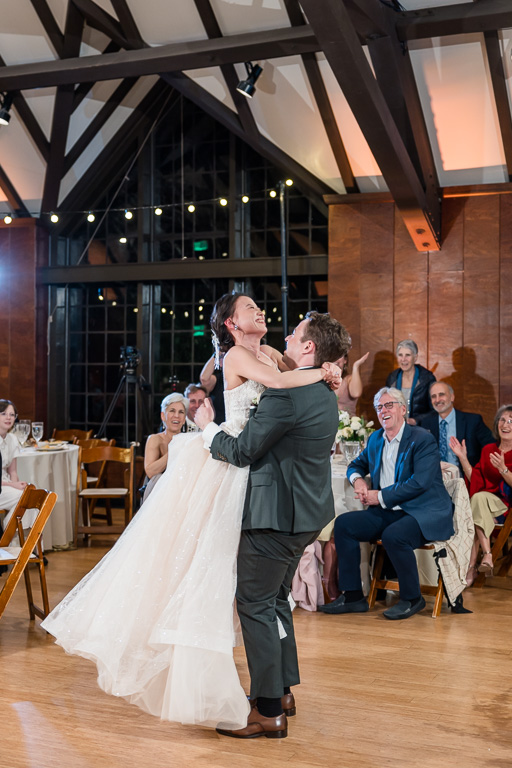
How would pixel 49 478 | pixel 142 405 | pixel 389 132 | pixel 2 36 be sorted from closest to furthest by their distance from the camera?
pixel 389 132, pixel 49 478, pixel 2 36, pixel 142 405

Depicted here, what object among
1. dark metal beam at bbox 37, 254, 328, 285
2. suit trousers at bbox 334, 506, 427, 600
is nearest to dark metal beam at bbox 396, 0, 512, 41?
dark metal beam at bbox 37, 254, 328, 285

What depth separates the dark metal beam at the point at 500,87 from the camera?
22.4 ft

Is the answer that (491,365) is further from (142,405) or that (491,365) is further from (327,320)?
(327,320)

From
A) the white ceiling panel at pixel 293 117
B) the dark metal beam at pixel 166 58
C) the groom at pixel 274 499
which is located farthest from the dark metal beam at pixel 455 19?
the groom at pixel 274 499

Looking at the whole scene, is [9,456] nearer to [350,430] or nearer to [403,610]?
[350,430]

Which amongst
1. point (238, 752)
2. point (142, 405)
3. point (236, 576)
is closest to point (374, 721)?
point (238, 752)

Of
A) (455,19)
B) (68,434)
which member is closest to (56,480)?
(68,434)

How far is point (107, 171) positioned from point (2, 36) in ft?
7.18

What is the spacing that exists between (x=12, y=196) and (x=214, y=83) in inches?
122

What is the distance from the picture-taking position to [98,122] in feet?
30.8

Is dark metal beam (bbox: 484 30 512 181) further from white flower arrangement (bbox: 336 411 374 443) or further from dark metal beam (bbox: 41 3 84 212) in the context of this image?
dark metal beam (bbox: 41 3 84 212)

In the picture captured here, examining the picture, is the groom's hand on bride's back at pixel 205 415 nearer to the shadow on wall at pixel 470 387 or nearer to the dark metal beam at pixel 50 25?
the shadow on wall at pixel 470 387

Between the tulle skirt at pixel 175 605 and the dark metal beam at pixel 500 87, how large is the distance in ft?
17.0

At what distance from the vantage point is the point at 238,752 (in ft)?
9.81
